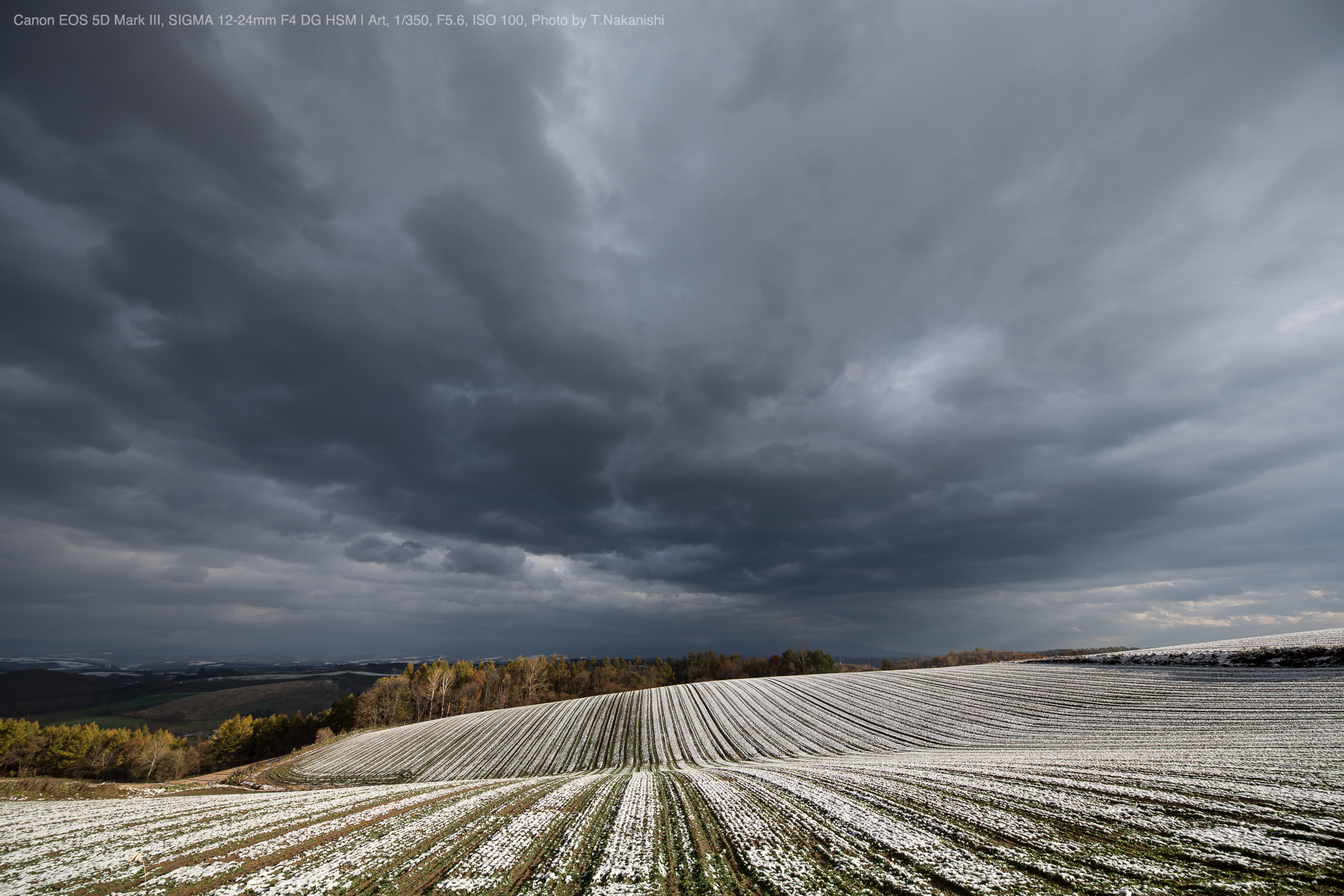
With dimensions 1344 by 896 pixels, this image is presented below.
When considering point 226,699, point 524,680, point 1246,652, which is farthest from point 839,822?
point 226,699

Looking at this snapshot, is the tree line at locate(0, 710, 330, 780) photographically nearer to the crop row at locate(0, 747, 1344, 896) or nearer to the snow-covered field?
the crop row at locate(0, 747, 1344, 896)

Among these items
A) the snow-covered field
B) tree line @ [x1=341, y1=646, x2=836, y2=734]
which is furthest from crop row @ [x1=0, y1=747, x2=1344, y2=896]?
tree line @ [x1=341, y1=646, x2=836, y2=734]

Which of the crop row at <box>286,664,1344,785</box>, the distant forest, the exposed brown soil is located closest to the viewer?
the crop row at <box>286,664,1344,785</box>

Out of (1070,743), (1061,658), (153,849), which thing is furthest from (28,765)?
(1061,658)

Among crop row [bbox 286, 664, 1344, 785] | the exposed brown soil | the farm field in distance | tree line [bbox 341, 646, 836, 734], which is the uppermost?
the farm field in distance

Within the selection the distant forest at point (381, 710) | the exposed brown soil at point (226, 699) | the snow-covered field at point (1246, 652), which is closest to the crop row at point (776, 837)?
the snow-covered field at point (1246, 652)

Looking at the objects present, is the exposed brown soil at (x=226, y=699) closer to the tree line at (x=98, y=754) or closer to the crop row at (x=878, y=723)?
the tree line at (x=98, y=754)

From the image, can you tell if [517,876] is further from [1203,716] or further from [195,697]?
[195,697]
